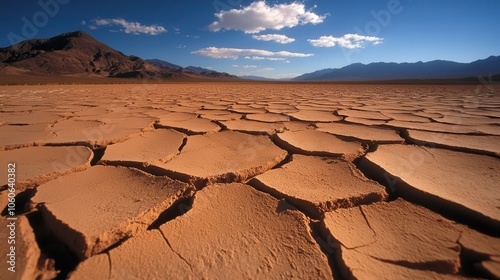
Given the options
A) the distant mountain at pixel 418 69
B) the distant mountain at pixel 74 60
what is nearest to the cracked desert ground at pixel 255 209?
the distant mountain at pixel 74 60

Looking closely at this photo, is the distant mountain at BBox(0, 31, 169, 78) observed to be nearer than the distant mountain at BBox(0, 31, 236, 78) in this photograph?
No

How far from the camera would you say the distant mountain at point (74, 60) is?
41000mm

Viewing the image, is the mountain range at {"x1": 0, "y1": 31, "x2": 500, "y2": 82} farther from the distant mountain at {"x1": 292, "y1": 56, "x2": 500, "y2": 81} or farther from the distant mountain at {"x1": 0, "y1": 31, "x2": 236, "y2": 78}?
the distant mountain at {"x1": 292, "y1": 56, "x2": 500, "y2": 81}

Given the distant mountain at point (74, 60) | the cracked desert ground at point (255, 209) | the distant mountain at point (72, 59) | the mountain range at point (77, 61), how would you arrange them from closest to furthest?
the cracked desert ground at point (255, 209), the mountain range at point (77, 61), the distant mountain at point (74, 60), the distant mountain at point (72, 59)

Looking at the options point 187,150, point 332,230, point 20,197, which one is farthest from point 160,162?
point 332,230

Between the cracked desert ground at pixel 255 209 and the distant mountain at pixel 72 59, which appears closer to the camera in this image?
the cracked desert ground at pixel 255 209

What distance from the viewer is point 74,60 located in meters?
47.5

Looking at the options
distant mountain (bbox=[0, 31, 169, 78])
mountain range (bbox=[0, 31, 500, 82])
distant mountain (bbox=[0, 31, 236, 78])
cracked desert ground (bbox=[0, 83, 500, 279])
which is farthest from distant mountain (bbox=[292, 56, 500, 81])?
cracked desert ground (bbox=[0, 83, 500, 279])

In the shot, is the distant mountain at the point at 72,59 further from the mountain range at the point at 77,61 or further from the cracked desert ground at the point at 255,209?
the cracked desert ground at the point at 255,209

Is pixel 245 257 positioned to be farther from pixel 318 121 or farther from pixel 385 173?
pixel 318 121

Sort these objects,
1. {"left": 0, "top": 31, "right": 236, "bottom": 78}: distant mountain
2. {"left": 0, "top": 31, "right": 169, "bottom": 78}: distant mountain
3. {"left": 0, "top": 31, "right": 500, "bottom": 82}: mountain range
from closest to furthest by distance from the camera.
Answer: {"left": 0, "top": 31, "right": 500, "bottom": 82}: mountain range, {"left": 0, "top": 31, "right": 236, "bottom": 78}: distant mountain, {"left": 0, "top": 31, "right": 169, "bottom": 78}: distant mountain

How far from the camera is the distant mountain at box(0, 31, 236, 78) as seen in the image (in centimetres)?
4100

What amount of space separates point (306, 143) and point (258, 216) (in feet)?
2.55

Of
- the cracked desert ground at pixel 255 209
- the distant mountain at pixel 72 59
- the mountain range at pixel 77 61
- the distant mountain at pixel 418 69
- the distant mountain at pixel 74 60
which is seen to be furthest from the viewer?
the distant mountain at pixel 418 69
